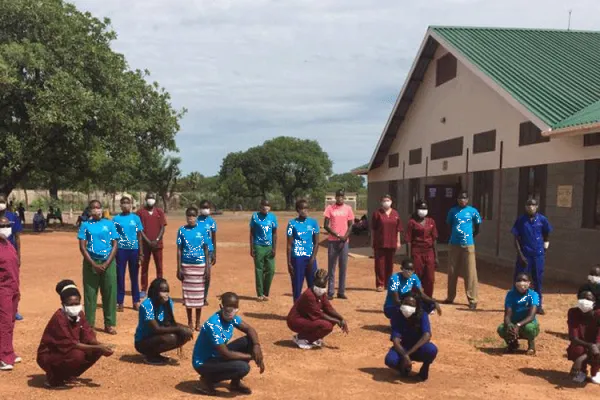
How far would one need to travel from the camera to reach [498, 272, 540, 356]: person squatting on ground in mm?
6410

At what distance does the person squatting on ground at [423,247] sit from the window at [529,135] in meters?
5.34

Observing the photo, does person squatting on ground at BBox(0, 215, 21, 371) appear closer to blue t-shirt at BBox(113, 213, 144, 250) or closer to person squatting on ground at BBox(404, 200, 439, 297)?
blue t-shirt at BBox(113, 213, 144, 250)

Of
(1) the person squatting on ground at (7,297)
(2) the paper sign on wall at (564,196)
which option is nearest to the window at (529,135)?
(2) the paper sign on wall at (564,196)

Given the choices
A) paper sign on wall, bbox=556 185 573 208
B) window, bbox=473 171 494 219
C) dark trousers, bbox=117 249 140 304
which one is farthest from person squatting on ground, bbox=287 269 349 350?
window, bbox=473 171 494 219

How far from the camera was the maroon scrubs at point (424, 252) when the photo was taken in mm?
8430

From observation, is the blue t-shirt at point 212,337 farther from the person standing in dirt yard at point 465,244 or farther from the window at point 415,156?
the window at point 415,156

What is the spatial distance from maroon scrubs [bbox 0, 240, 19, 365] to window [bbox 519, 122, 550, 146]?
11.1 metres

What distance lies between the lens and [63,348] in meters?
4.97

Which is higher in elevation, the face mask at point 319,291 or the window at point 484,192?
the window at point 484,192

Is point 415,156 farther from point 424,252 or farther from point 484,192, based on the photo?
point 424,252

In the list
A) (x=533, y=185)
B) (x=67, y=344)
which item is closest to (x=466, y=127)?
(x=533, y=185)

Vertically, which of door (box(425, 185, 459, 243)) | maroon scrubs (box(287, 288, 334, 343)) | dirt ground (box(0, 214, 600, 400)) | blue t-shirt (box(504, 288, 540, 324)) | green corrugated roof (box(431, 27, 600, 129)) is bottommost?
dirt ground (box(0, 214, 600, 400))

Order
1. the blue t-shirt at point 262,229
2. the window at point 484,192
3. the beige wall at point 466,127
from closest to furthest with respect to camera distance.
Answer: the blue t-shirt at point 262,229, the beige wall at point 466,127, the window at point 484,192

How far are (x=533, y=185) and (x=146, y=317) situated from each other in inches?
408
